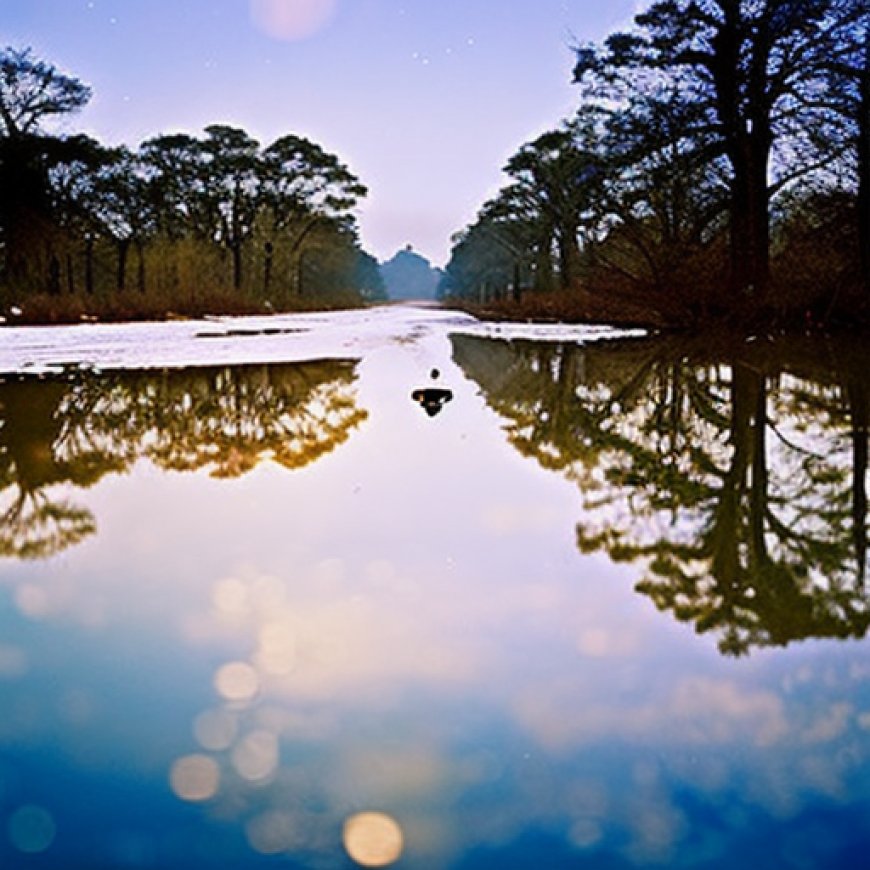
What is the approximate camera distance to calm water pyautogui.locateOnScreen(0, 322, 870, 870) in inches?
48.8

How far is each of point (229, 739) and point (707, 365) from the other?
8.56m

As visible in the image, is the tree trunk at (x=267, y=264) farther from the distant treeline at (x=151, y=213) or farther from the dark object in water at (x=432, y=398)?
the dark object in water at (x=432, y=398)

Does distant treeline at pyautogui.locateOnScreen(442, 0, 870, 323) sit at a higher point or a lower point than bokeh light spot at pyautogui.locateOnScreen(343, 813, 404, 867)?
higher

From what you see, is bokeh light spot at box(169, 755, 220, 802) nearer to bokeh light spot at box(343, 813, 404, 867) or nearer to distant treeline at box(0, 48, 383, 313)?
bokeh light spot at box(343, 813, 404, 867)

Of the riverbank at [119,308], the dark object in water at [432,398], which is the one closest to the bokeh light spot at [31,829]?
the dark object in water at [432,398]

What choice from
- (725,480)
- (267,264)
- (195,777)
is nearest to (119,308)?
(725,480)

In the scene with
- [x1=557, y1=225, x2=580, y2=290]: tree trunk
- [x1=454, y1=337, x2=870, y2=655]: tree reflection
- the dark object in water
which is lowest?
[x1=454, y1=337, x2=870, y2=655]: tree reflection

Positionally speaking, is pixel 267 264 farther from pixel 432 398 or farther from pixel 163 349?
pixel 432 398

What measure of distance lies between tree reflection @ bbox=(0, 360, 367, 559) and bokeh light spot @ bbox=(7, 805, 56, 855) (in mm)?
1593

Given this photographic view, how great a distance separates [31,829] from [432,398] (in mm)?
5733

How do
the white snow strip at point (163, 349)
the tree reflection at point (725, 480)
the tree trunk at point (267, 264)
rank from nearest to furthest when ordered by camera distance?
the tree reflection at point (725, 480)
the white snow strip at point (163, 349)
the tree trunk at point (267, 264)

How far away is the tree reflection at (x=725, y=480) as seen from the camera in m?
2.22

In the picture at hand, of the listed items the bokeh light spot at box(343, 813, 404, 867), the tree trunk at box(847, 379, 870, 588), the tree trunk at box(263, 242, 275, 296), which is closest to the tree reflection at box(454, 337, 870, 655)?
the tree trunk at box(847, 379, 870, 588)

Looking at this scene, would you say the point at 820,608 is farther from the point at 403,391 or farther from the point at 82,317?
the point at 82,317
